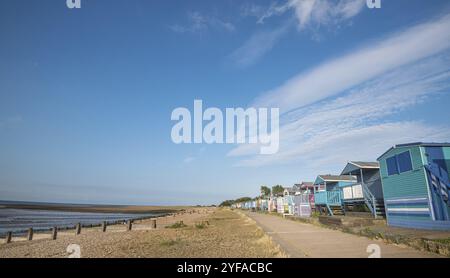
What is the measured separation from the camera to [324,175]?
2956 cm

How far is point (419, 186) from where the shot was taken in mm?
14023

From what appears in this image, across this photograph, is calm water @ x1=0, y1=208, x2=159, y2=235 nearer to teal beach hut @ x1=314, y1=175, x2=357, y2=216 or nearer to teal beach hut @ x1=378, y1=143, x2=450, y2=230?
teal beach hut @ x1=314, y1=175, x2=357, y2=216

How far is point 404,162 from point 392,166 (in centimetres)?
123

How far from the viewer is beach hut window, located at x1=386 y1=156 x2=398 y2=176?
16125 mm

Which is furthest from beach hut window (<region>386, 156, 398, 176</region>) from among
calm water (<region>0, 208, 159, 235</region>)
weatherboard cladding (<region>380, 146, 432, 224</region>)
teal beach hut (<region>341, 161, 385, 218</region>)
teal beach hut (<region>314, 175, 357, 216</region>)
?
calm water (<region>0, 208, 159, 235</region>)

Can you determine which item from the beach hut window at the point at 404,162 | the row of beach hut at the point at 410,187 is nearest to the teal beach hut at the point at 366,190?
the row of beach hut at the point at 410,187

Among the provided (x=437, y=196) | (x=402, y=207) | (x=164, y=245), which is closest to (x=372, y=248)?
(x=437, y=196)

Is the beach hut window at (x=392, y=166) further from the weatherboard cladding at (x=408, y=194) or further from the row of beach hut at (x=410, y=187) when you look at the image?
the weatherboard cladding at (x=408, y=194)

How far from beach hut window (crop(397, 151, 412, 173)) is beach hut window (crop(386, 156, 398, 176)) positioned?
41 cm

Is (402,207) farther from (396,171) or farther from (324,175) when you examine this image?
(324,175)

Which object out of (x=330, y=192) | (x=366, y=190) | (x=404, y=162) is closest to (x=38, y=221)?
(x=330, y=192)

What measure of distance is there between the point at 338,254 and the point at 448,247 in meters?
3.08

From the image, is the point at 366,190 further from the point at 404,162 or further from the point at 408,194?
the point at 404,162

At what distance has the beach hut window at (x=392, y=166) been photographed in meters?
16.1
